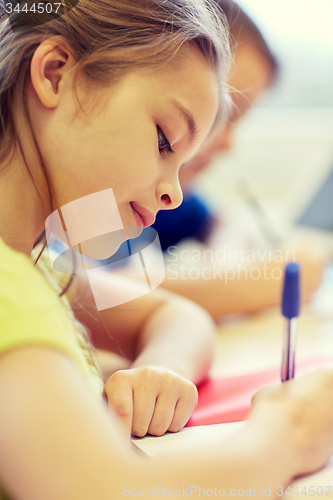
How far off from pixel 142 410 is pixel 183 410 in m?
0.04

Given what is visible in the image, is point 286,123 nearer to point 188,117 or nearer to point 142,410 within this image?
point 188,117

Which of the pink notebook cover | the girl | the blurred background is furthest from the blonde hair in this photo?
the pink notebook cover

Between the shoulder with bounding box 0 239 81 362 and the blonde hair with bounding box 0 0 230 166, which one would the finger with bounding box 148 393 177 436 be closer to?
the shoulder with bounding box 0 239 81 362

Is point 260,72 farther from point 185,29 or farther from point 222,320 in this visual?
point 222,320

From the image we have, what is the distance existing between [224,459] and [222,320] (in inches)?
13.3

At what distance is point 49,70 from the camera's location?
27cm

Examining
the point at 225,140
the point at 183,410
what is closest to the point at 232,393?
the point at 183,410

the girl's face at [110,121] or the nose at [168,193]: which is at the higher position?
the girl's face at [110,121]

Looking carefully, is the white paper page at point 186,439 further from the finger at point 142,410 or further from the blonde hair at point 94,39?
the blonde hair at point 94,39

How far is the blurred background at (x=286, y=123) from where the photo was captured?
0.39 m

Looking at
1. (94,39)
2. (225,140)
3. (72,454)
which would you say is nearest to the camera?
(72,454)

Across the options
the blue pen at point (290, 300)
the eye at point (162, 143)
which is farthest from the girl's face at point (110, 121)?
the blue pen at point (290, 300)

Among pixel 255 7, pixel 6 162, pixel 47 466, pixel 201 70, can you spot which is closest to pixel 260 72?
pixel 255 7

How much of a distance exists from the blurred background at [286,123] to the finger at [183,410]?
290 mm
